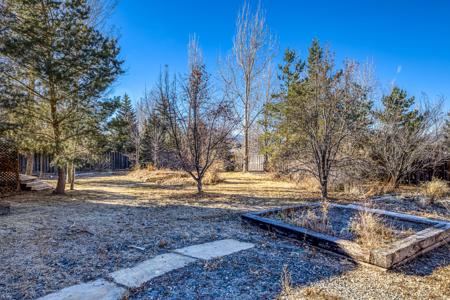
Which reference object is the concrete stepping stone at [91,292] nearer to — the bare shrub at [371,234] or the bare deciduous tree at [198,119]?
the bare shrub at [371,234]

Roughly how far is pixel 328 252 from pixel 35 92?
293 inches

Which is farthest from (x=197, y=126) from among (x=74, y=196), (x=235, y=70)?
(x=235, y=70)

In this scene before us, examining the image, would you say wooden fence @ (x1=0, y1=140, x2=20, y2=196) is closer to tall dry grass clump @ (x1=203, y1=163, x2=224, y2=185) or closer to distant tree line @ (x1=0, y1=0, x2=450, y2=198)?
distant tree line @ (x1=0, y1=0, x2=450, y2=198)

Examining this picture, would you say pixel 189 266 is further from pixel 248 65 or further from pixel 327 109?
pixel 248 65

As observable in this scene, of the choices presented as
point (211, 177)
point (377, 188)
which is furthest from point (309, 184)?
point (211, 177)

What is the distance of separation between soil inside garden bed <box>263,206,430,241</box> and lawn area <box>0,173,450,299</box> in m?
0.44

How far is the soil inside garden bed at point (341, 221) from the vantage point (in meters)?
3.77

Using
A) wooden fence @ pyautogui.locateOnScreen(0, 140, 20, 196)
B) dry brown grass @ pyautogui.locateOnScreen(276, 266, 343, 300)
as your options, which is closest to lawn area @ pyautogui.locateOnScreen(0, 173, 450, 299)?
dry brown grass @ pyautogui.locateOnScreen(276, 266, 343, 300)

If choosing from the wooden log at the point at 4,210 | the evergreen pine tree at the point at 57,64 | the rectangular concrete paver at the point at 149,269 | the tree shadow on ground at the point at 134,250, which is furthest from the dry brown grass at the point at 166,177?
the rectangular concrete paver at the point at 149,269

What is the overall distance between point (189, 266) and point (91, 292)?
880 millimetres

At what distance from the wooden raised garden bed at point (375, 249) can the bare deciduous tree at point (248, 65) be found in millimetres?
11412

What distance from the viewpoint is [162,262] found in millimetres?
2881

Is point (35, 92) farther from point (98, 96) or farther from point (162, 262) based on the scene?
point (162, 262)

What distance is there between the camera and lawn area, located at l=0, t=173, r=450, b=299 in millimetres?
2348
